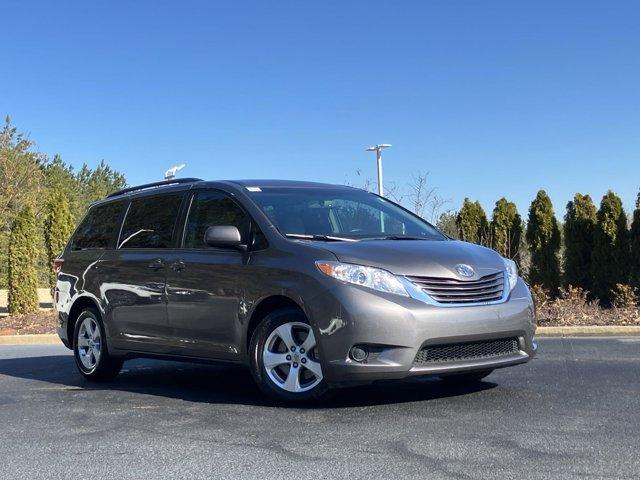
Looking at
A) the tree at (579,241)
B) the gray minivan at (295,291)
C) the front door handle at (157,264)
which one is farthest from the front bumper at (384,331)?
the tree at (579,241)

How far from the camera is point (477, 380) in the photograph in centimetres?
668

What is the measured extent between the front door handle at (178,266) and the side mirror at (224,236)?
21.5 inches

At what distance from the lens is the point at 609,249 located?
1728 centimetres

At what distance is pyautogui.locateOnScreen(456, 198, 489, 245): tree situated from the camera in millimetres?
19953

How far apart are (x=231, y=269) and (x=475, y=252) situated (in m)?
1.90

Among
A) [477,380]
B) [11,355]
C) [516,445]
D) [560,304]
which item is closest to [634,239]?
[560,304]

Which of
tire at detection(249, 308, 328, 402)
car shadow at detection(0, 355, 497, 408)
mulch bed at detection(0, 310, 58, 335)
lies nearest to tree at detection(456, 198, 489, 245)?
mulch bed at detection(0, 310, 58, 335)

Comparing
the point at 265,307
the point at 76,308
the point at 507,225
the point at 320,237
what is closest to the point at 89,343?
the point at 76,308

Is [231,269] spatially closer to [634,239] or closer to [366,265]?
[366,265]

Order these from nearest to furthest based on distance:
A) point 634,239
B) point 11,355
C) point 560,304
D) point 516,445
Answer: point 516,445 < point 11,355 < point 560,304 < point 634,239

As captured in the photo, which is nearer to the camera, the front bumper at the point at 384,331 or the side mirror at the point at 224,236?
the front bumper at the point at 384,331

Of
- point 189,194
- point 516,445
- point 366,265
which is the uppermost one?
point 189,194

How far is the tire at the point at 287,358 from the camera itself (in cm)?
563

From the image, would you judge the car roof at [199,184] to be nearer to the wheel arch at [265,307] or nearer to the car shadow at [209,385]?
the wheel arch at [265,307]
